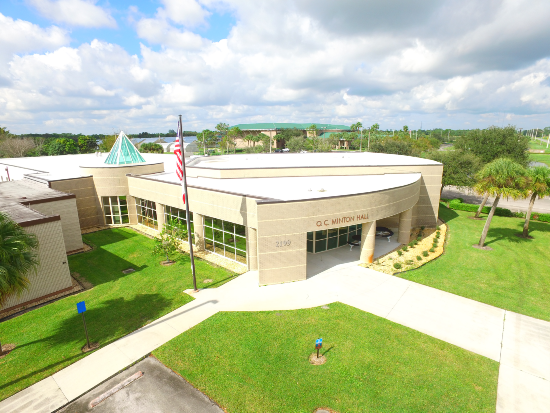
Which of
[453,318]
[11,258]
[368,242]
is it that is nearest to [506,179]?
[368,242]

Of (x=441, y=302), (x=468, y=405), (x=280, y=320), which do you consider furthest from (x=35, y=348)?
(x=441, y=302)

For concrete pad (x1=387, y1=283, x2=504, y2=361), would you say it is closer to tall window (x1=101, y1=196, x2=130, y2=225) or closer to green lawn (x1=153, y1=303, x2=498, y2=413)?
green lawn (x1=153, y1=303, x2=498, y2=413)

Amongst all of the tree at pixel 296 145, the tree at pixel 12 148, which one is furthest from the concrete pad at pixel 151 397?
the tree at pixel 296 145

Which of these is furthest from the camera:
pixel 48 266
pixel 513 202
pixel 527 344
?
pixel 513 202

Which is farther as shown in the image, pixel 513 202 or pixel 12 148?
pixel 12 148

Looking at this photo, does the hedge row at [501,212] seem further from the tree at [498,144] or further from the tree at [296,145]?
the tree at [296,145]

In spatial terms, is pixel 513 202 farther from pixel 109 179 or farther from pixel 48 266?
pixel 48 266
